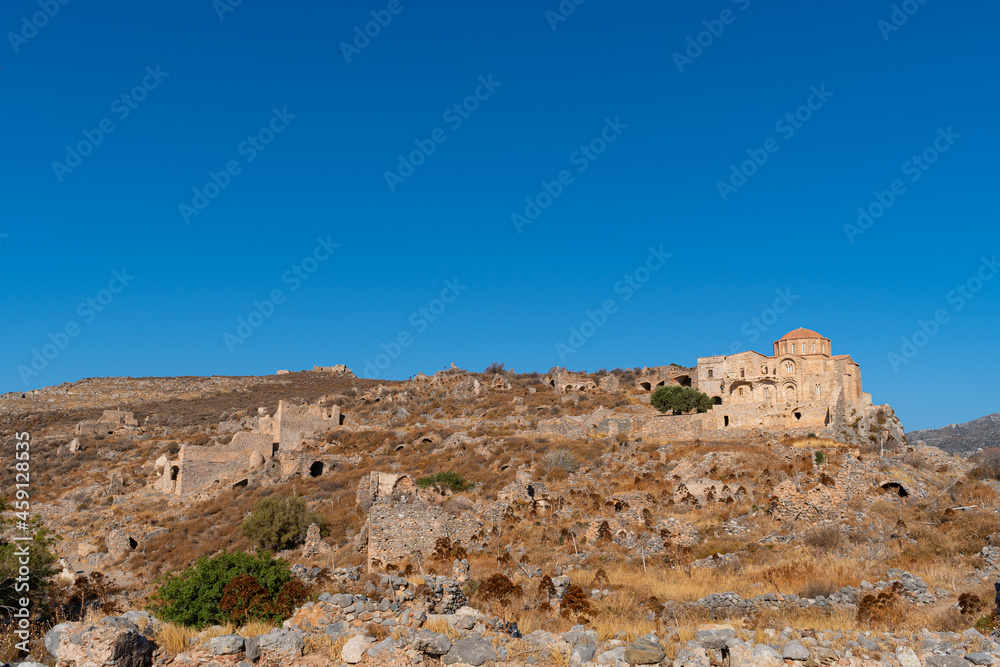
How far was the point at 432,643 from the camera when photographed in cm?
865

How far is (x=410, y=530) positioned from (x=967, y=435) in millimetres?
108960

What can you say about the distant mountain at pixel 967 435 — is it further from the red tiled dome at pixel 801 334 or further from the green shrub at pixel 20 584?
the green shrub at pixel 20 584

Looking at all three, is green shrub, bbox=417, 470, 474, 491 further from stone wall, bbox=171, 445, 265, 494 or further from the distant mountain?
the distant mountain

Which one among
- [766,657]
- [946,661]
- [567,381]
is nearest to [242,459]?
[567,381]

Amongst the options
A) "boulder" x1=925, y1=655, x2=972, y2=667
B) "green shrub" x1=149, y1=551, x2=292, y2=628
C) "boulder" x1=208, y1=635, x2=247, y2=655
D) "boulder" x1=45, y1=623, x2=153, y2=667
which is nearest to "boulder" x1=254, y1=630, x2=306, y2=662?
"boulder" x1=208, y1=635, x2=247, y2=655

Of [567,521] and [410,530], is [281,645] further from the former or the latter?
[567,521]

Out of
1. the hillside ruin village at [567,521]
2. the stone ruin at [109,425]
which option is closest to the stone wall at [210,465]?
the hillside ruin village at [567,521]

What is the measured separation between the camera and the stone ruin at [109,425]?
5081 cm

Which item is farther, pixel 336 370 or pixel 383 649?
pixel 336 370

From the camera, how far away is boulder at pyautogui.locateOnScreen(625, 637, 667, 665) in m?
8.53

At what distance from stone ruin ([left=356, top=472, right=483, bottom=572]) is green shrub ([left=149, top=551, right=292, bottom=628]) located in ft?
22.9

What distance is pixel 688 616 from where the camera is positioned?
1173 cm

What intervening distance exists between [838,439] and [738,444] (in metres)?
5.01

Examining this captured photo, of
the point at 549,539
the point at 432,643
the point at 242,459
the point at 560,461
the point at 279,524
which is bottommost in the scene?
the point at 432,643
